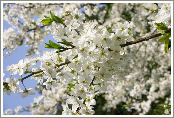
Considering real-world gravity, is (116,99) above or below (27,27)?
below

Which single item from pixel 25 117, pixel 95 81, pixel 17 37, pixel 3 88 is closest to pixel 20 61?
pixel 3 88

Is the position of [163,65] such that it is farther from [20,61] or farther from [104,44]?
[20,61]

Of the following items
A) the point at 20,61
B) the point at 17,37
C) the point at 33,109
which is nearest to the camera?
the point at 20,61

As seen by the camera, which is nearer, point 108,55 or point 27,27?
point 108,55

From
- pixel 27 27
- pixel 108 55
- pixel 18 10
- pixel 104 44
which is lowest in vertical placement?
pixel 108 55

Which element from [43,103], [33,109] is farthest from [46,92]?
[33,109]

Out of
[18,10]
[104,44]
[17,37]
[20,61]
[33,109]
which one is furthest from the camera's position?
[33,109]

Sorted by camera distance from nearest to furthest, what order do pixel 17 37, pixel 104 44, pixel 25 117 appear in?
pixel 104 44 < pixel 25 117 < pixel 17 37

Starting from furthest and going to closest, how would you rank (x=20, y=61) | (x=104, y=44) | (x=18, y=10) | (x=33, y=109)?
1. (x=33, y=109)
2. (x=18, y=10)
3. (x=20, y=61)
4. (x=104, y=44)

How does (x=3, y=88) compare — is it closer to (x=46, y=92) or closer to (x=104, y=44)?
(x=104, y=44)
